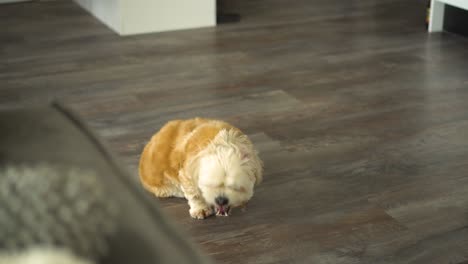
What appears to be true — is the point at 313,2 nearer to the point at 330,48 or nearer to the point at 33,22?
the point at 330,48

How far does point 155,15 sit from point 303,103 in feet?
4.92

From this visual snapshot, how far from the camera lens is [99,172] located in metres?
0.71

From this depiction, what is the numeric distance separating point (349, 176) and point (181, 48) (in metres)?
1.77

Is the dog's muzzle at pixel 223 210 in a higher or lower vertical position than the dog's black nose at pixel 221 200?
lower

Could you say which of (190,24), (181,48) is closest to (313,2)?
(190,24)

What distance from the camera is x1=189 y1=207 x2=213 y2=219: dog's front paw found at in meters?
2.10

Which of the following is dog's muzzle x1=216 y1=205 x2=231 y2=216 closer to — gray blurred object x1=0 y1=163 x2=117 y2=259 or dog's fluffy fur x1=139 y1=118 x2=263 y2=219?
dog's fluffy fur x1=139 y1=118 x2=263 y2=219

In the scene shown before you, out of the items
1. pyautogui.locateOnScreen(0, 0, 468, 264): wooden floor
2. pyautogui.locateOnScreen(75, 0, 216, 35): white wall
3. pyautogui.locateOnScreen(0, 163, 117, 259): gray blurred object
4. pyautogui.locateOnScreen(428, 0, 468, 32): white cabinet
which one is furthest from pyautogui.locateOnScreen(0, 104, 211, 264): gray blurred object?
pyautogui.locateOnScreen(428, 0, 468, 32): white cabinet

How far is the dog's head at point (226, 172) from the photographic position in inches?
75.8

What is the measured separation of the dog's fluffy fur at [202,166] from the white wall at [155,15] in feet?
6.71

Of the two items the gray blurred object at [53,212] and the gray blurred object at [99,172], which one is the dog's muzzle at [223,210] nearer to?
the gray blurred object at [99,172]

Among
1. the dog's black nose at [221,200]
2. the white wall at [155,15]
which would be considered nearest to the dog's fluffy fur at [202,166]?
the dog's black nose at [221,200]

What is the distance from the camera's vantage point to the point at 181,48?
3879 millimetres

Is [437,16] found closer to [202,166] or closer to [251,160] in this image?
[251,160]
